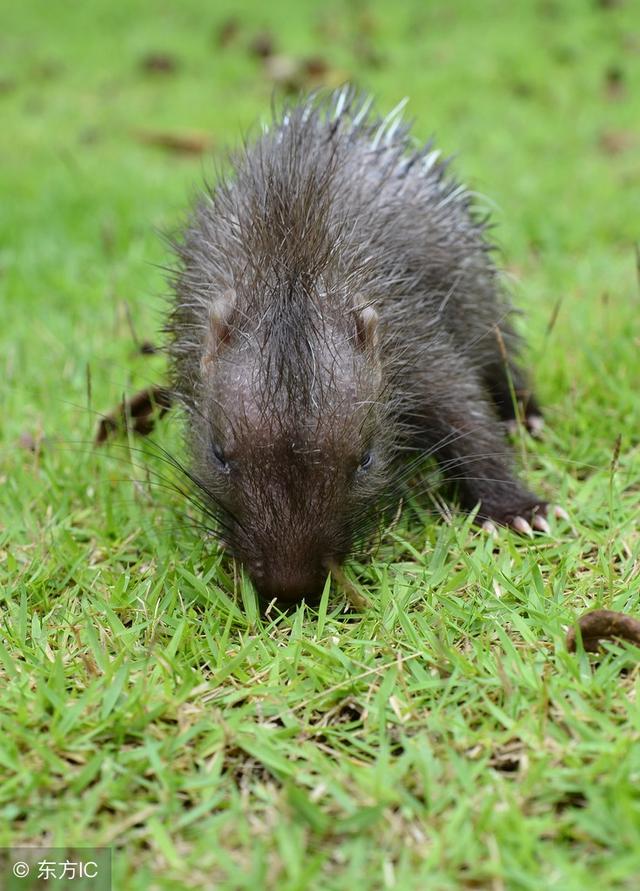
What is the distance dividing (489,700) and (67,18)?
18.0m

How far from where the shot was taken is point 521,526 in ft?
12.1

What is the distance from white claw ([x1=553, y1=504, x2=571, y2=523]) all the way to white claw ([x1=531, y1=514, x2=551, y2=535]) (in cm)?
7

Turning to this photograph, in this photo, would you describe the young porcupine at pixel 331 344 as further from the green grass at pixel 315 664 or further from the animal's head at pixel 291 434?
the green grass at pixel 315 664

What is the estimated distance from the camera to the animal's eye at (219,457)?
3.26 metres

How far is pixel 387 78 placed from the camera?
12602 mm

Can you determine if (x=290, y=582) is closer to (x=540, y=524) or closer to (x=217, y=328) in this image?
(x=217, y=328)

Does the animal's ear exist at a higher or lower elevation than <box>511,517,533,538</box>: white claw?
higher

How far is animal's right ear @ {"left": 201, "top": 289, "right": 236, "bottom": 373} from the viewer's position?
3357 mm

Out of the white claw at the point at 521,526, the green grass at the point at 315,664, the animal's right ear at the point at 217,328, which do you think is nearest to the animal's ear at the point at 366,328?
the animal's right ear at the point at 217,328

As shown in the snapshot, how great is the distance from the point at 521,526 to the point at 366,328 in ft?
3.29

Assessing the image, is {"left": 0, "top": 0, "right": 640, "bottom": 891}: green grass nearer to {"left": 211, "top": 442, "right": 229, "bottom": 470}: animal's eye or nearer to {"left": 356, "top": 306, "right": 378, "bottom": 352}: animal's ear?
{"left": 211, "top": 442, "right": 229, "bottom": 470}: animal's eye

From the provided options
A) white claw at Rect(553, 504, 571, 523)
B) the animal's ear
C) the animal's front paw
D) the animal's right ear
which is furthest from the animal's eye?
white claw at Rect(553, 504, 571, 523)

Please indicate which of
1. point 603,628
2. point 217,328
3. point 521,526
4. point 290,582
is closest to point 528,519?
point 521,526

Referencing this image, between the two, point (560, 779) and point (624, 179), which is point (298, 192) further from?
point (624, 179)
